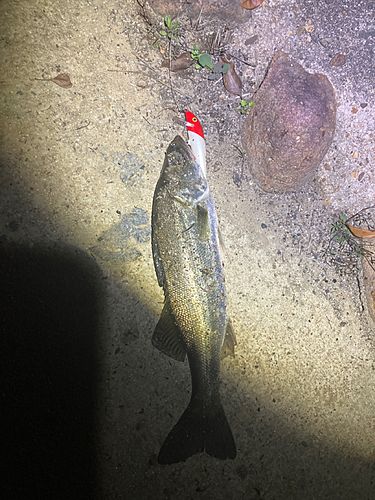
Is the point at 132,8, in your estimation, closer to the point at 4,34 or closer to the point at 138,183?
the point at 4,34

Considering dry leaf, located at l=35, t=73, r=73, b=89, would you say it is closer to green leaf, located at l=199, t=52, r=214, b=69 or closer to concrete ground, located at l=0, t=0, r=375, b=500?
concrete ground, located at l=0, t=0, r=375, b=500

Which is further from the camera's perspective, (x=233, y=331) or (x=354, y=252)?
(x=354, y=252)

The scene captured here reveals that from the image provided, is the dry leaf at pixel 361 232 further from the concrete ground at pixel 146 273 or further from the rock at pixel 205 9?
the rock at pixel 205 9

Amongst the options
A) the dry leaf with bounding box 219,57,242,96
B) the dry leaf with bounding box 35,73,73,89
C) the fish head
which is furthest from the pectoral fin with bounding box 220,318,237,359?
the dry leaf with bounding box 35,73,73,89

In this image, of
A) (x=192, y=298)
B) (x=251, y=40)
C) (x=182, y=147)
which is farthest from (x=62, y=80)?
(x=192, y=298)

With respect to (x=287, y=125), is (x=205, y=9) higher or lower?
higher

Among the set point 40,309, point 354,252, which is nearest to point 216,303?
point 40,309

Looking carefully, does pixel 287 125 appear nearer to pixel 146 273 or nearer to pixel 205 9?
pixel 205 9
